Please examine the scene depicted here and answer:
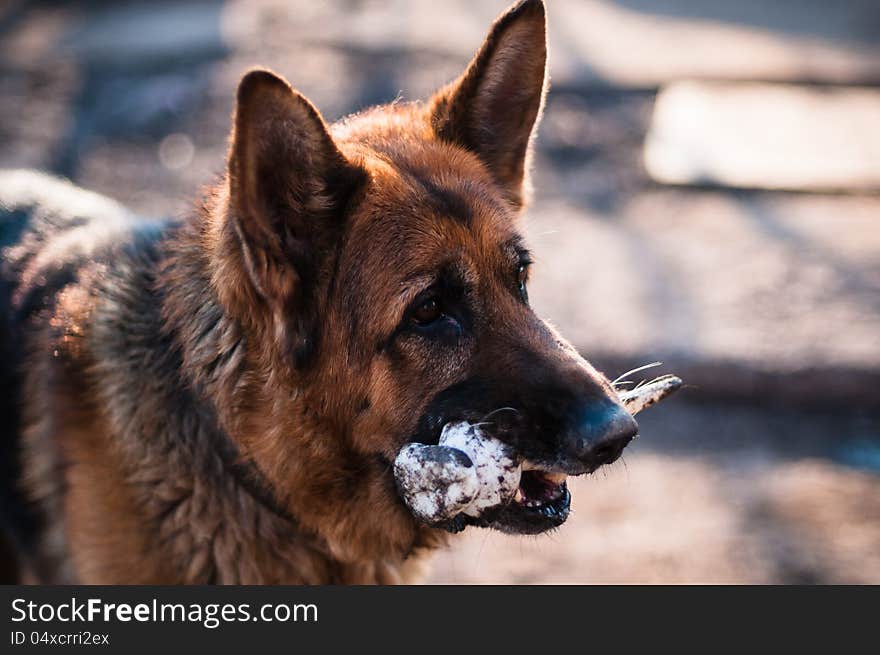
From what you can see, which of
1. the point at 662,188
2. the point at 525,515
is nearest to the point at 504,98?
the point at 525,515

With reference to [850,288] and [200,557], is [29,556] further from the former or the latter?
[850,288]

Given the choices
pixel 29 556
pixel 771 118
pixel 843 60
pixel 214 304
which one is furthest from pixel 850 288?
pixel 29 556

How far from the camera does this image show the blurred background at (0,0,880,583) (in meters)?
4.91

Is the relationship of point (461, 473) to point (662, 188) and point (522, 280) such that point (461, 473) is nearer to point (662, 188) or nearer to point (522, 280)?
point (522, 280)

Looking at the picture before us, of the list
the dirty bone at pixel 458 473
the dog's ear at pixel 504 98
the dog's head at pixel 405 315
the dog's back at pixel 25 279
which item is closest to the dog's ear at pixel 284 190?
the dog's head at pixel 405 315

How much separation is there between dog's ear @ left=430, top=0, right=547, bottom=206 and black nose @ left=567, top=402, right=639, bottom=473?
1.29 meters

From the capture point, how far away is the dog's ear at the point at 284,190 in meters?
2.75

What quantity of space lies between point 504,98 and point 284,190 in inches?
46.5

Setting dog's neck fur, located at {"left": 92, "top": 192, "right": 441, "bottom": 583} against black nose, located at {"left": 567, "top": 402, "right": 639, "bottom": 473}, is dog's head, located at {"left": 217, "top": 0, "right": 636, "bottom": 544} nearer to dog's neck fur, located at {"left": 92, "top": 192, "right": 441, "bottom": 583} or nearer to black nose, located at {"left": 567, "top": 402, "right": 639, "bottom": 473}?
black nose, located at {"left": 567, "top": 402, "right": 639, "bottom": 473}

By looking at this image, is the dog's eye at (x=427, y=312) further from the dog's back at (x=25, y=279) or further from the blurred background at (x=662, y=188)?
the dog's back at (x=25, y=279)

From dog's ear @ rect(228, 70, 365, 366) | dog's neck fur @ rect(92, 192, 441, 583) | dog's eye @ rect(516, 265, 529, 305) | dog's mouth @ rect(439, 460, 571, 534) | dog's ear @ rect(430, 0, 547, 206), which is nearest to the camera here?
dog's ear @ rect(228, 70, 365, 366)

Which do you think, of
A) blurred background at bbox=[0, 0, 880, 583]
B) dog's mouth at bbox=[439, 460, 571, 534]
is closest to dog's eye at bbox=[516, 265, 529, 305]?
dog's mouth at bbox=[439, 460, 571, 534]

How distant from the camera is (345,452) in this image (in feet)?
10.5

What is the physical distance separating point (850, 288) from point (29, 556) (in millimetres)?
5226
